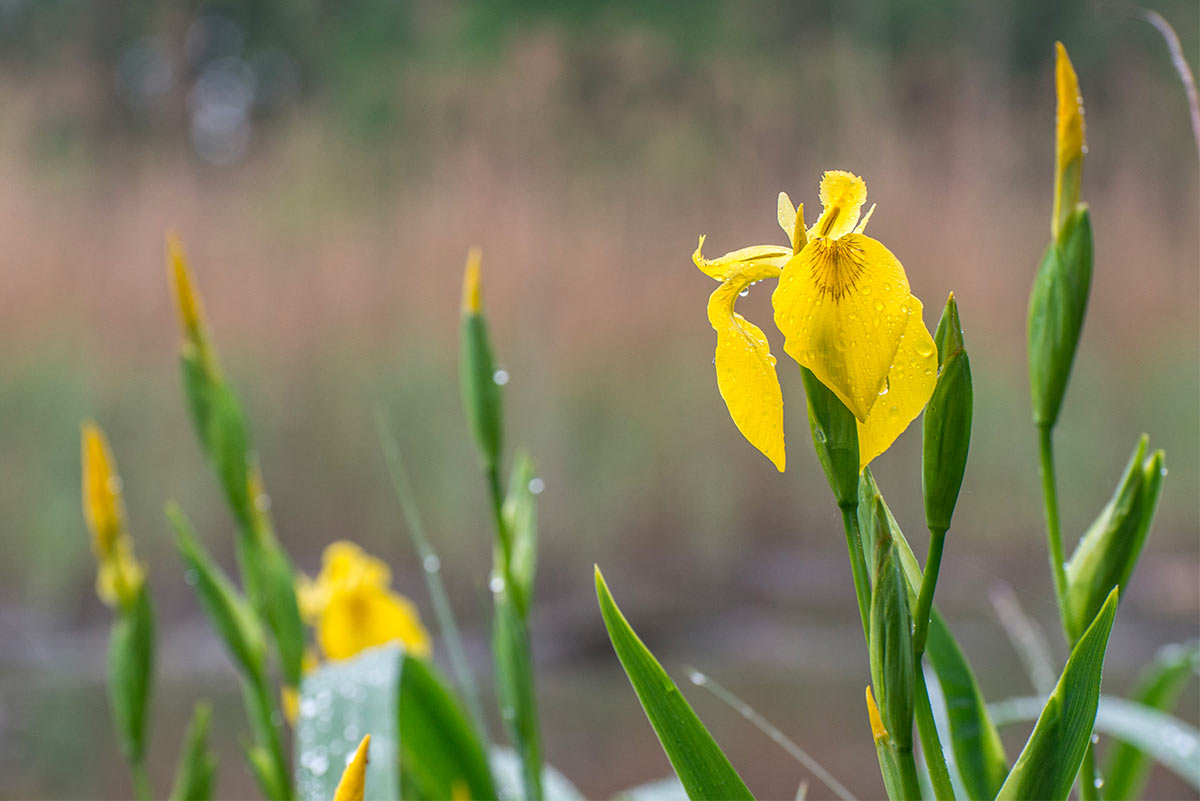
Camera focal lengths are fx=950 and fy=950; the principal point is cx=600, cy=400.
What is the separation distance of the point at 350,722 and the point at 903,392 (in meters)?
0.27

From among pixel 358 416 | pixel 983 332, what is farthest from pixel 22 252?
pixel 983 332

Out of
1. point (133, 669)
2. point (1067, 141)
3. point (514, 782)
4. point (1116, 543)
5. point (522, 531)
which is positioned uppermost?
point (1067, 141)

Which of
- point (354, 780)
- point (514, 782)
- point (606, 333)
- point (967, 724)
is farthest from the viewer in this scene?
point (606, 333)

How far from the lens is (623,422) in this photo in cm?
225

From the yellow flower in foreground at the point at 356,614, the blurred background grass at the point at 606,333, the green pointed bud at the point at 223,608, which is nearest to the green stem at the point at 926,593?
the green pointed bud at the point at 223,608

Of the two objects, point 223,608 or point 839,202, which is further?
point 223,608

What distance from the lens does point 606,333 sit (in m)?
2.21

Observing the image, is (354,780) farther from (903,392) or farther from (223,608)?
(223,608)

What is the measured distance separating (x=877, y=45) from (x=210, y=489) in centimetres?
196

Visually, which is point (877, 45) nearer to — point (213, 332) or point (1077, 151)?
point (213, 332)

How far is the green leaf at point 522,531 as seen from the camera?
444 mm

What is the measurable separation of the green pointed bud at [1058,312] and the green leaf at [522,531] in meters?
0.23

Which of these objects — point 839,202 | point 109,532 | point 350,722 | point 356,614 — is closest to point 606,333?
point 356,614

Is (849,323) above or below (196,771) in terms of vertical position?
above
